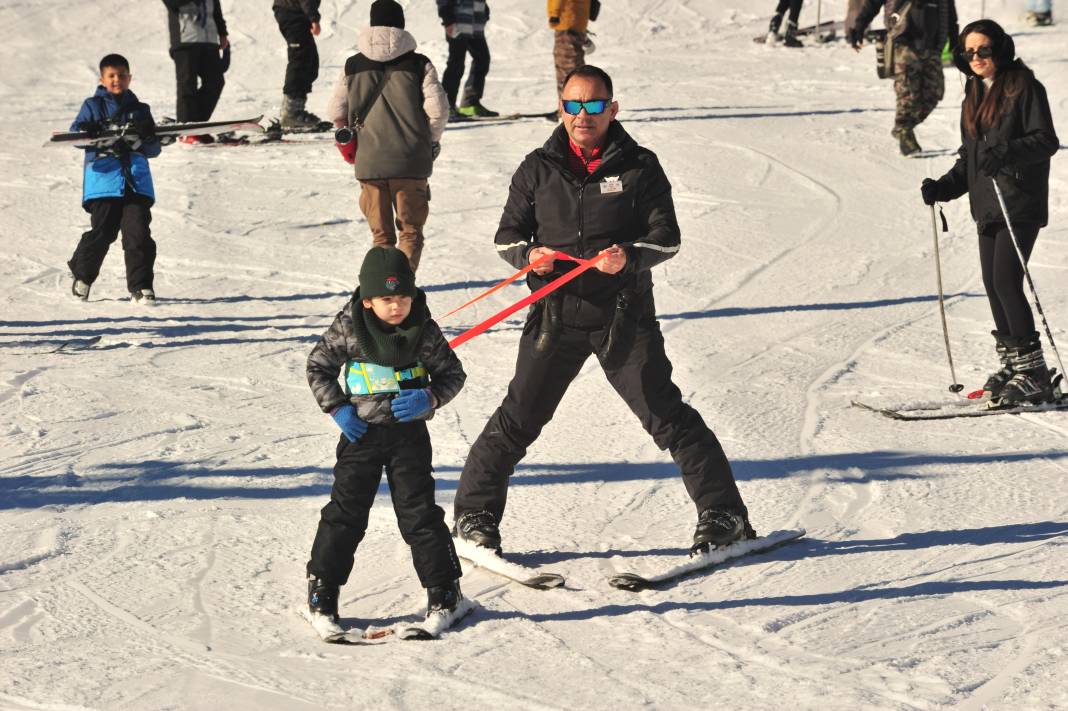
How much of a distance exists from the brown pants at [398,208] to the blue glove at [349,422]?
13.9 ft

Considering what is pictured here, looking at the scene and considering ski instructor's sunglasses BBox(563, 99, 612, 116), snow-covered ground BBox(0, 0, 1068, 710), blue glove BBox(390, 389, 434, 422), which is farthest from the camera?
ski instructor's sunglasses BBox(563, 99, 612, 116)

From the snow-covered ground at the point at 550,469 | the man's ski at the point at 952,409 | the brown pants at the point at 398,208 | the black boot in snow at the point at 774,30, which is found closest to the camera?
the snow-covered ground at the point at 550,469

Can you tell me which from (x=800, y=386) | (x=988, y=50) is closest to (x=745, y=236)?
(x=800, y=386)

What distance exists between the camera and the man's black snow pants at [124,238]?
31.0 ft

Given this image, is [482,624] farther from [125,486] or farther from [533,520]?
[125,486]

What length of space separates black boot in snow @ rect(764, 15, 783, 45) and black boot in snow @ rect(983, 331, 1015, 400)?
13852mm

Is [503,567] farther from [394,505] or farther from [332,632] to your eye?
[332,632]

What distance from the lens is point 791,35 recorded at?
68.1 feet

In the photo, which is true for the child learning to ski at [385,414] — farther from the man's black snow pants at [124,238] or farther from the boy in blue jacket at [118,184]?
the man's black snow pants at [124,238]

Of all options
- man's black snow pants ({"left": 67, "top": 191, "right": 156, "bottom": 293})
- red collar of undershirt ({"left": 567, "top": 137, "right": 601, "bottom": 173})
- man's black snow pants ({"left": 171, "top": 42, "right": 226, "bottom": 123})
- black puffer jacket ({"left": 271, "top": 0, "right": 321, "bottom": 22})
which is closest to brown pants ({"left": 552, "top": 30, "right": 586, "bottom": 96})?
black puffer jacket ({"left": 271, "top": 0, "right": 321, "bottom": 22})

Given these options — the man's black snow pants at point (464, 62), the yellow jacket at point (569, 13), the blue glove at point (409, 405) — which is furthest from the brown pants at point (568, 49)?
the blue glove at point (409, 405)

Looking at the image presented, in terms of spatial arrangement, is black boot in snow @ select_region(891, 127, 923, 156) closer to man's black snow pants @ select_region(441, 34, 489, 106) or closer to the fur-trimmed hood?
man's black snow pants @ select_region(441, 34, 489, 106)

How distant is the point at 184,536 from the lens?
5.65 metres

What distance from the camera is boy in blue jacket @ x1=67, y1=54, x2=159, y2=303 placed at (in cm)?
912
